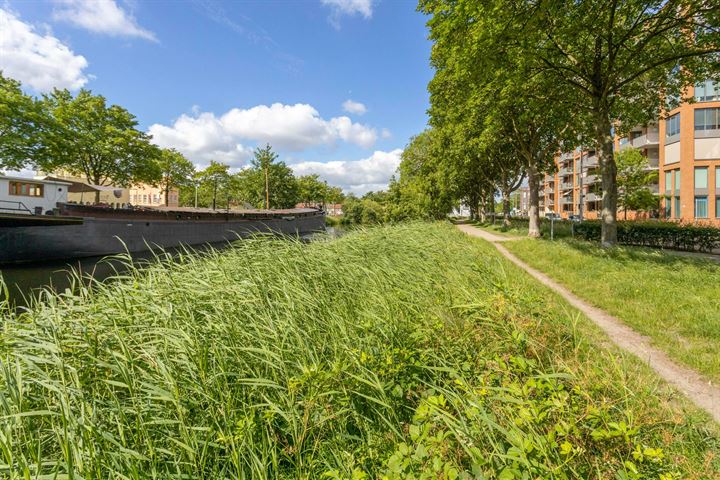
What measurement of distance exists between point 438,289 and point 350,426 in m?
2.70

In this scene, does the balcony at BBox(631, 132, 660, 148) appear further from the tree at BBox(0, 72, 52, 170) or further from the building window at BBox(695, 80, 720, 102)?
the tree at BBox(0, 72, 52, 170)

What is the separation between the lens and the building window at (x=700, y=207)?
3131 centimetres

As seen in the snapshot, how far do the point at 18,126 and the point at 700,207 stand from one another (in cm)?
6215

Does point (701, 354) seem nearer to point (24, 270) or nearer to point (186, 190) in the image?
point (24, 270)

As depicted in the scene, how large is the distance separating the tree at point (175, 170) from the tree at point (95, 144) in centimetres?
1000

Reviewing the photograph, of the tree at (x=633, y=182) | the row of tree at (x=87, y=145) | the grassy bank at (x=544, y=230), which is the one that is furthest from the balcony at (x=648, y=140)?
the row of tree at (x=87, y=145)

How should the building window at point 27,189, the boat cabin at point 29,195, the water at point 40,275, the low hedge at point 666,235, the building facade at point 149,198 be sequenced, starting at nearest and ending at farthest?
the low hedge at point 666,235
the water at point 40,275
the boat cabin at point 29,195
the building window at point 27,189
the building facade at point 149,198

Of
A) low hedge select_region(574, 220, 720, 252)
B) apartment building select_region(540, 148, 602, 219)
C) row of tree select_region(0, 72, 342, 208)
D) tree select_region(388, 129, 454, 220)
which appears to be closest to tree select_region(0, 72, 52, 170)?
row of tree select_region(0, 72, 342, 208)

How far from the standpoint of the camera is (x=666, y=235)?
49.7 feet

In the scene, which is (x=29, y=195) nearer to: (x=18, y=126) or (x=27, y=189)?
(x=27, y=189)

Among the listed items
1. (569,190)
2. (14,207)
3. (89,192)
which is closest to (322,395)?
(14,207)

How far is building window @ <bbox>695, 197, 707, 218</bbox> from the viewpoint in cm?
3131

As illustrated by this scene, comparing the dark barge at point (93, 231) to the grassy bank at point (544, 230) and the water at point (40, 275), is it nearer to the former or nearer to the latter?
the water at point (40, 275)

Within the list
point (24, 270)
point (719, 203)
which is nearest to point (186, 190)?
point (24, 270)
